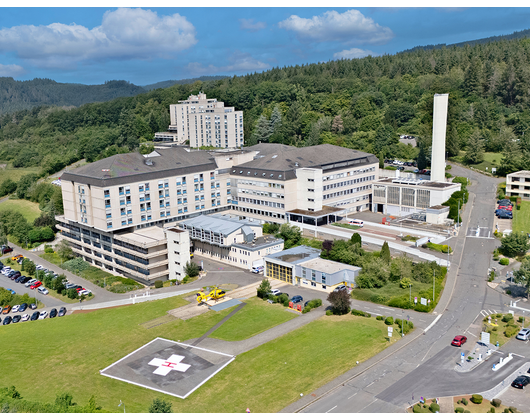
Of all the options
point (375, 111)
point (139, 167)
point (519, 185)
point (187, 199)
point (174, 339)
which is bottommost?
point (174, 339)

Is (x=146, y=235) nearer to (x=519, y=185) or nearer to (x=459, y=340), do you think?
(x=459, y=340)

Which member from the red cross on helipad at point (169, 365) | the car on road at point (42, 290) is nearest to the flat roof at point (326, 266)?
the red cross on helipad at point (169, 365)

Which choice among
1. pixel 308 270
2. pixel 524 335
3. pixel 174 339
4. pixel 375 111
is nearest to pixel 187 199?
pixel 308 270

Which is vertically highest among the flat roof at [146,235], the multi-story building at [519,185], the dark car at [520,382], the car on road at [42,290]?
the multi-story building at [519,185]

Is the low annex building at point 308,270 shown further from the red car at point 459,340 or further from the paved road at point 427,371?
the red car at point 459,340

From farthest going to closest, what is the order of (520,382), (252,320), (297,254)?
(297,254) → (252,320) → (520,382)

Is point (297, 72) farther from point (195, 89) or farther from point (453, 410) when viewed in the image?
point (453, 410)
